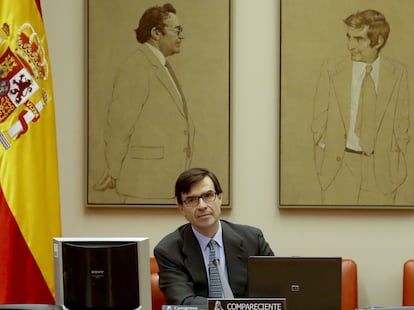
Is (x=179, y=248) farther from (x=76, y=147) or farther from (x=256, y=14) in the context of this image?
(x=256, y=14)

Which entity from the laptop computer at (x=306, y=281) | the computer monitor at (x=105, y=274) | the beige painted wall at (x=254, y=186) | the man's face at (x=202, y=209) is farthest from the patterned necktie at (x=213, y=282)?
the beige painted wall at (x=254, y=186)

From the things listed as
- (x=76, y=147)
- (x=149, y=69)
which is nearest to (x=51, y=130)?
(x=76, y=147)

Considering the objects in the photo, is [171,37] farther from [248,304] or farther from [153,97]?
[248,304]

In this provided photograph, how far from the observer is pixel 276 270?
8.14 feet

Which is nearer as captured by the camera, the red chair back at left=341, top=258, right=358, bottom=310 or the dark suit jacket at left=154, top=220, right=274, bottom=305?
the dark suit jacket at left=154, top=220, right=274, bottom=305

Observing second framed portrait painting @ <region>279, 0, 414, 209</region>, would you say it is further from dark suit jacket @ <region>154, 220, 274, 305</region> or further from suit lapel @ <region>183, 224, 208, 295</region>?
suit lapel @ <region>183, 224, 208, 295</region>

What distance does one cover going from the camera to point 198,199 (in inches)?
120

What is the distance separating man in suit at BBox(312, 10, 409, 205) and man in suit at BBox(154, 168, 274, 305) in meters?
1.06

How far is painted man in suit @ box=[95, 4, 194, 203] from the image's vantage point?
4.07m

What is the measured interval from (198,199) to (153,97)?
3.99 feet

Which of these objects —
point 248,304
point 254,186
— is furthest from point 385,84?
point 248,304

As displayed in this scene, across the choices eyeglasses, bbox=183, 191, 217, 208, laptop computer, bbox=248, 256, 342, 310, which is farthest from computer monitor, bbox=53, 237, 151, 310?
eyeglasses, bbox=183, 191, 217, 208


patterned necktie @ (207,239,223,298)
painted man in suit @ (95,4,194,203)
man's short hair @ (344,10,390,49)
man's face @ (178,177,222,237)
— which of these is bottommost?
patterned necktie @ (207,239,223,298)

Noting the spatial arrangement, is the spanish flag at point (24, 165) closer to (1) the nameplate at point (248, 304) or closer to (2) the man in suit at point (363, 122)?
(1) the nameplate at point (248, 304)
